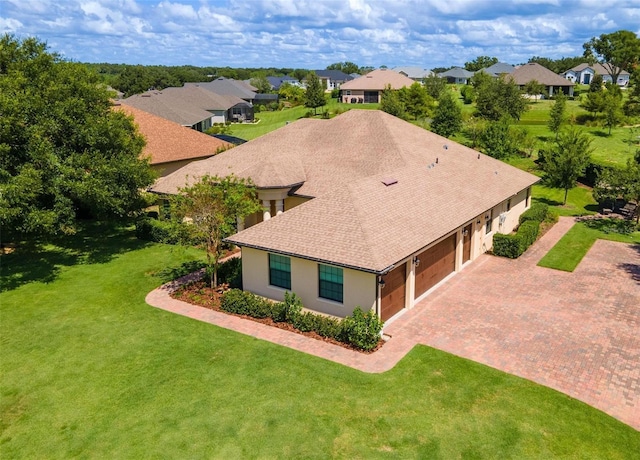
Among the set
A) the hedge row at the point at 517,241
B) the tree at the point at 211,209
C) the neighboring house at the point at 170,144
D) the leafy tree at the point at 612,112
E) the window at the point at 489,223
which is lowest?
the hedge row at the point at 517,241

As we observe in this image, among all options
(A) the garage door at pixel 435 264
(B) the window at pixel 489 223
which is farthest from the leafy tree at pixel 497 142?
(A) the garage door at pixel 435 264

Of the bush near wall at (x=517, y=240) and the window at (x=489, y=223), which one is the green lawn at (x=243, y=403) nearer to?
the bush near wall at (x=517, y=240)

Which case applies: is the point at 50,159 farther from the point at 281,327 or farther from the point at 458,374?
the point at 458,374

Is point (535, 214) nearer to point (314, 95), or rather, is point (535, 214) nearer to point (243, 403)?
point (243, 403)

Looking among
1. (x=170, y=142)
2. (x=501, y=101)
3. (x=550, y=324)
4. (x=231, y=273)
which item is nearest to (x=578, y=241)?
(x=550, y=324)

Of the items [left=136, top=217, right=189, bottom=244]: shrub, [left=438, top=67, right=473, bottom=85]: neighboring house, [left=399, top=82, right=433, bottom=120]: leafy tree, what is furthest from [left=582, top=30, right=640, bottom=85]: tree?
[left=136, top=217, right=189, bottom=244]: shrub

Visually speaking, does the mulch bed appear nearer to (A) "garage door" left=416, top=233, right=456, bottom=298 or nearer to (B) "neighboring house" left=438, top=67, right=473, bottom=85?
(A) "garage door" left=416, top=233, right=456, bottom=298
